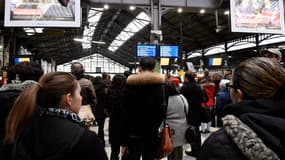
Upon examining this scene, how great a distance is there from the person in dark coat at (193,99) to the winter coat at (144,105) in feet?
5.44

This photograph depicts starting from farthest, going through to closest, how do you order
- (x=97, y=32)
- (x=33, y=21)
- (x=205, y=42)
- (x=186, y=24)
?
(x=97, y=32) → (x=205, y=42) → (x=186, y=24) → (x=33, y=21)

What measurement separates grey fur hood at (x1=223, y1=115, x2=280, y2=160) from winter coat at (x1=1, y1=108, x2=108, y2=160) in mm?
600

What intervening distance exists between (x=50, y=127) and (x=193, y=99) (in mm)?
3670

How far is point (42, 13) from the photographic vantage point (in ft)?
22.0

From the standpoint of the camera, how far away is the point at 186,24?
66.9 feet

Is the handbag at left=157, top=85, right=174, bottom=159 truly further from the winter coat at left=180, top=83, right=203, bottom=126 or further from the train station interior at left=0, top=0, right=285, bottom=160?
the winter coat at left=180, top=83, right=203, bottom=126

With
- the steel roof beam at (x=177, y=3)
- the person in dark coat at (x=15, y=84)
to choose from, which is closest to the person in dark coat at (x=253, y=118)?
the person in dark coat at (x=15, y=84)

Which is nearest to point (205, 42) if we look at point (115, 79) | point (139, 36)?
point (139, 36)

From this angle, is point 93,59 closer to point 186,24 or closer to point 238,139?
point 186,24

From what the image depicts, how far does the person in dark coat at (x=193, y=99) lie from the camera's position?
4715mm

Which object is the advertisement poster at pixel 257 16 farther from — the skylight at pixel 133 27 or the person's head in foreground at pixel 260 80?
the skylight at pixel 133 27

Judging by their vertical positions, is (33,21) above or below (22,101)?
above

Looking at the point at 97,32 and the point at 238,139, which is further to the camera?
the point at 97,32

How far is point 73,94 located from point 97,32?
2760 cm
